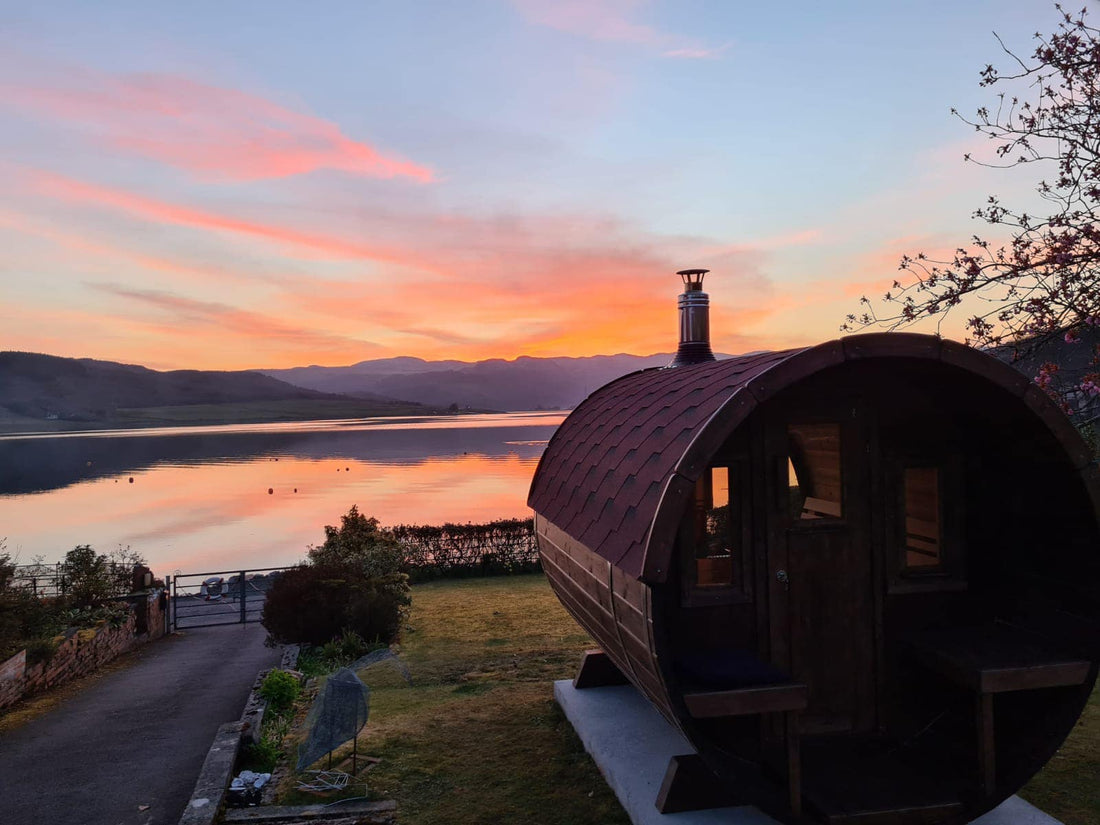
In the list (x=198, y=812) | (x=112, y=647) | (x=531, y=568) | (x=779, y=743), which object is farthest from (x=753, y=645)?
(x=531, y=568)

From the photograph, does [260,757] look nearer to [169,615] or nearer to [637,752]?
[637,752]

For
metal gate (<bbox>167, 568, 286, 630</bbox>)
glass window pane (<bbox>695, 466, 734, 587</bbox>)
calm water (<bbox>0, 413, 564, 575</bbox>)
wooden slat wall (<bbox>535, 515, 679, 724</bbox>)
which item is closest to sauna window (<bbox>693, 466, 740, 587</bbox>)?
glass window pane (<bbox>695, 466, 734, 587</bbox>)

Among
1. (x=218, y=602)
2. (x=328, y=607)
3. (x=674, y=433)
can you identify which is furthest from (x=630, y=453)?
(x=218, y=602)

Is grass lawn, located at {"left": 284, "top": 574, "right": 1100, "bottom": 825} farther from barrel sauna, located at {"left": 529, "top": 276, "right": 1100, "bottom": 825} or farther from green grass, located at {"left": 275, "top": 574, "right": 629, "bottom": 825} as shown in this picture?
barrel sauna, located at {"left": 529, "top": 276, "right": 1100, "bottom": 825}

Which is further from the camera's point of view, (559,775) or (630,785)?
(559,775)

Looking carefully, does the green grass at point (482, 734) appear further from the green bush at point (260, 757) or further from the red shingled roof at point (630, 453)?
the red shingled roof at point (630, 453)

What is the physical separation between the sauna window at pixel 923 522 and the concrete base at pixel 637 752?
2045 mm

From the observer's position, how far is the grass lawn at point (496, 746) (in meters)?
6.80

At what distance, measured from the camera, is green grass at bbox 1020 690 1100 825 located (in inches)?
255

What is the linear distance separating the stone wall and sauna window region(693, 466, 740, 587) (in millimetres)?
10427

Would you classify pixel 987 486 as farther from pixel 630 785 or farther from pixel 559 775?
pixel 559 775

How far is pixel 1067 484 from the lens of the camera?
226 inches

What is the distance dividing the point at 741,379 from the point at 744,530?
1.33m

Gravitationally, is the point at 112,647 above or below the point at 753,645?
below
